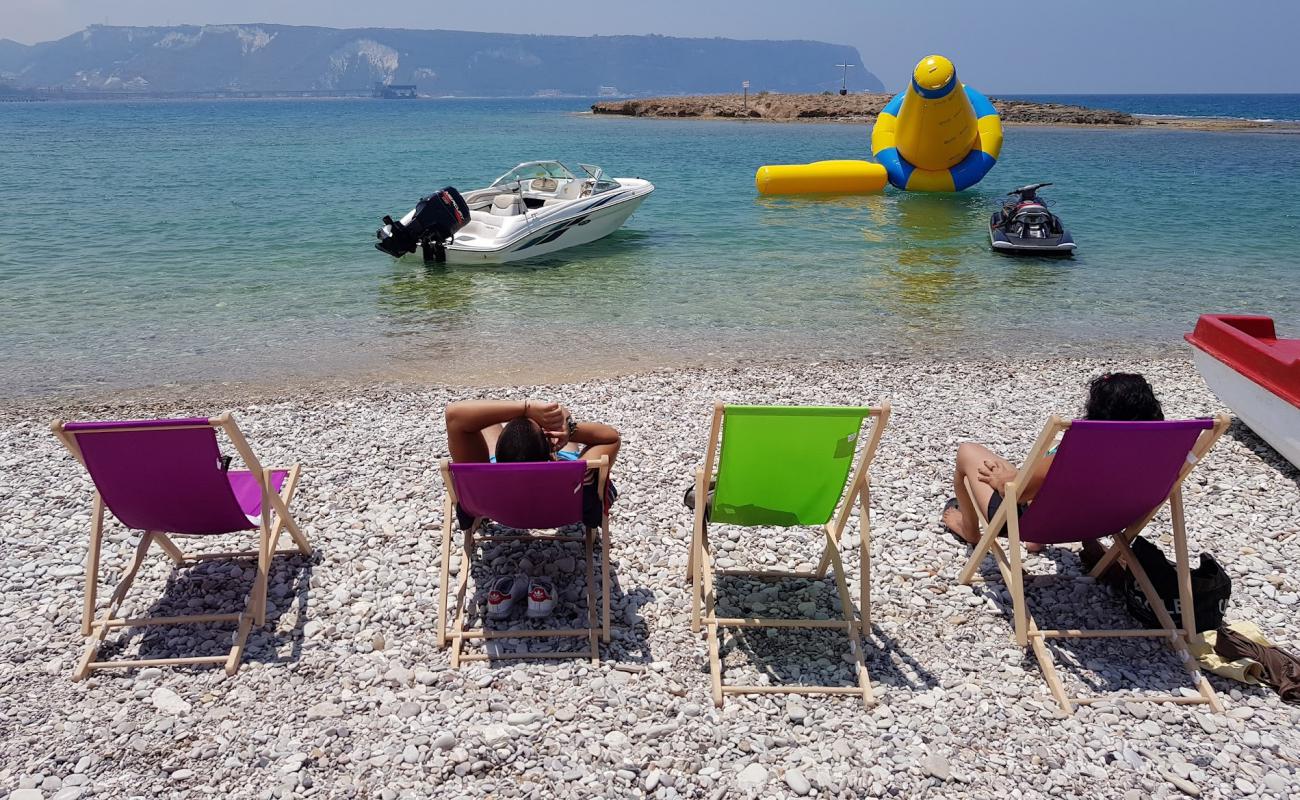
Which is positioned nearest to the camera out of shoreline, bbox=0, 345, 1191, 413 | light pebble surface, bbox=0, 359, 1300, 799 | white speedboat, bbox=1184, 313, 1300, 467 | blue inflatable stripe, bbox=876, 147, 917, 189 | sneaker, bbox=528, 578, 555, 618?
light pebble surface, bbox=0, 359, 1300, 799

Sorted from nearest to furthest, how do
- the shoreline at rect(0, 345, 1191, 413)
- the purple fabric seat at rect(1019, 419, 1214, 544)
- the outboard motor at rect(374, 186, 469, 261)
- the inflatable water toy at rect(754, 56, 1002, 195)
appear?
the purple fabric seat at rect(1019, 419, 1214, 544) < the shoreline at rect(0, 345, 1191, 413) < the outboard motor at rect(374, 186, 469, 261) < the inflatable water toy at rect(754, 56, 1002, 195)

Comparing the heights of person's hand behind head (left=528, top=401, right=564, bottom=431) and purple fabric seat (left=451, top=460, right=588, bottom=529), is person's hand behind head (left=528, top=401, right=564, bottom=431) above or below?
above

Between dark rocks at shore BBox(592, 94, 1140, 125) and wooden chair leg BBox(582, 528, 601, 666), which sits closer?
wooden chair leg BBox(582, 528, 601, 666)

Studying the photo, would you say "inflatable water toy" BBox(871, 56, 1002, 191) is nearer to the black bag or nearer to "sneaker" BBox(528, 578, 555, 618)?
the black bag

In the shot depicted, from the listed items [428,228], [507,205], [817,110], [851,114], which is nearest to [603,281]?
[507,205]

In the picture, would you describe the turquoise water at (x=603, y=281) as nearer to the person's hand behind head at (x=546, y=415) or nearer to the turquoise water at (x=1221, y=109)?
the person's hand behind head at (x=546, y=415)

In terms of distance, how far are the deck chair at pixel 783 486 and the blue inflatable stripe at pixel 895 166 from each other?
63.7 feet

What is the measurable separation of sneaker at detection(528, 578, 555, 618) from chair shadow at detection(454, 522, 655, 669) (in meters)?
0.07

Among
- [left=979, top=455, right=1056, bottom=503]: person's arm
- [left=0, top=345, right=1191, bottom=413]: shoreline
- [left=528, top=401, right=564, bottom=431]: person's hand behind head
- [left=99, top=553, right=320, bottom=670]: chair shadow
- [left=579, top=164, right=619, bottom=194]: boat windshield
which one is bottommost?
[left=0, top=345, right=1191, bottom=413]: shoreline

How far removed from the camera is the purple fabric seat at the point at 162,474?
3396 mm

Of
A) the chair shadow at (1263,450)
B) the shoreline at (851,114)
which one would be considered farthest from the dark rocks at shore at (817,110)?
the chair shadow at (1263,450)

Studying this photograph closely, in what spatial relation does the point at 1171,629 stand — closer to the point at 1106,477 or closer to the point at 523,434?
the point at 1106,477

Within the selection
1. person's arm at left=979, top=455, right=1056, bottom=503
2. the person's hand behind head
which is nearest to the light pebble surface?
person's arm at left=979, top=455, right=1056, bottom=503

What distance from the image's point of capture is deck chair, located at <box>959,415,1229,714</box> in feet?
11.0
